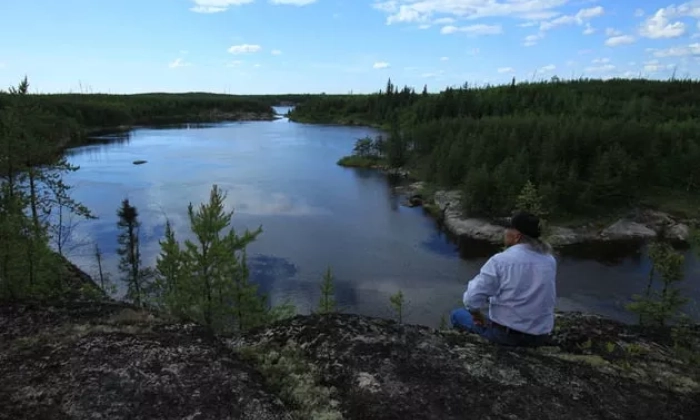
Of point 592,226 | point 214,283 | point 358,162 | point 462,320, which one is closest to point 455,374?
point 462,320

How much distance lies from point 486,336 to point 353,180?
6722 centimetres

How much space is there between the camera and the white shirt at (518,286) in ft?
18.1

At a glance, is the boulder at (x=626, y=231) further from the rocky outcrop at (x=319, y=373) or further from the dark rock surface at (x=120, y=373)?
the dark rock surface at (x=120, y=373)

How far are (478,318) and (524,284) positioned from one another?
2.77ft

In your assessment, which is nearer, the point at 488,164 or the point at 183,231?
the point at 183,231

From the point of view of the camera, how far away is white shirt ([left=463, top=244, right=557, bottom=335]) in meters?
5.52

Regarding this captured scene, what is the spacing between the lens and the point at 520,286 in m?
5.55

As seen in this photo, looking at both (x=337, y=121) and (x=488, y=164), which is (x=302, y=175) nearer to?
(x=488, y=164)

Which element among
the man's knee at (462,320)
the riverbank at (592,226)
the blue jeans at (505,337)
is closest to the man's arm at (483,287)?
the blue jeans at (505,337)

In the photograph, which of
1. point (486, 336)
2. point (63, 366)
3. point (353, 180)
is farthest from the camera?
point (353, 180)

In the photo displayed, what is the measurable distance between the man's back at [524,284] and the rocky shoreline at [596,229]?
40.3 metres

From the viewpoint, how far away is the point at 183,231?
41812 millimetres

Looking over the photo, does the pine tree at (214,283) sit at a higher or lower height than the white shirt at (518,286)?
lower

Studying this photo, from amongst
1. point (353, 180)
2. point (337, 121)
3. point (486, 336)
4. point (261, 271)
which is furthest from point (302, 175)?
point (337, 121)
